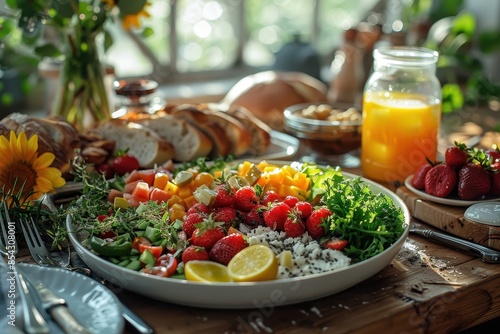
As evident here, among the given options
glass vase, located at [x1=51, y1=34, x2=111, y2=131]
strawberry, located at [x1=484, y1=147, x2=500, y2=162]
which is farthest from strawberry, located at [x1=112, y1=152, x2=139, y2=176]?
strawberry, located at [x1=484, y1=147, x2=500, y2=162]

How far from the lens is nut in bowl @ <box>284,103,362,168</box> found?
1.89 metres

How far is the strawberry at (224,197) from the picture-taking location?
128cm

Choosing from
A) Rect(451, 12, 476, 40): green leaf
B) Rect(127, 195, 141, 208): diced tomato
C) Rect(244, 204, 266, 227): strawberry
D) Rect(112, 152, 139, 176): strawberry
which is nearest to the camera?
Rect(244, 204, 266, 227): strawberry

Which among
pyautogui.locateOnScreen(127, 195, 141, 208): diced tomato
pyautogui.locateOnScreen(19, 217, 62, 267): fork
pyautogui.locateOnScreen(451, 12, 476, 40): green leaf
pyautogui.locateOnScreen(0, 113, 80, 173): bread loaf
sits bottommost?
pyautogui.locateOnScreen(19, 217, 62, 267): fork

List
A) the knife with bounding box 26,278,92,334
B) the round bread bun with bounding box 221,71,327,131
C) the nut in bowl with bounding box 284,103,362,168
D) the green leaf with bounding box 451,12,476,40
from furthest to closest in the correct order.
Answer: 1. the green leaf with bounding box 451,12,476,40
2. the round bread bun with bounding box 221,71,327,131
3. the nut in bowl with bounding box 284,103,362,168
4. the knife with bounding box 26,278,92,334

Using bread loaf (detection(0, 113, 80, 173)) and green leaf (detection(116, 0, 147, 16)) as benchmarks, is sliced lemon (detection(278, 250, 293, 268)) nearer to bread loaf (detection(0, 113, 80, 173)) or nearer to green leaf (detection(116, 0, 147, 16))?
bread loaf (detection(0, 113, 80, 173))

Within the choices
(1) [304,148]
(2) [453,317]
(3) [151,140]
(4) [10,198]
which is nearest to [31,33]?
(3) [151,140]

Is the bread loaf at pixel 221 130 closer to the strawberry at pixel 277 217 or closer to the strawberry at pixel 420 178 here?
the strawberry at pixel 420 178

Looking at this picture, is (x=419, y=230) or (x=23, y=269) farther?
(x=419, y=230)

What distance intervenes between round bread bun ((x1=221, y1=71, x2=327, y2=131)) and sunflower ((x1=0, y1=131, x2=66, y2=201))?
93cm

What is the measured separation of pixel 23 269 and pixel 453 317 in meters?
0.78

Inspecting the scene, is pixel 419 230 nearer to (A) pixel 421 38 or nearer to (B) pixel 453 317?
(B) pixel 453 317

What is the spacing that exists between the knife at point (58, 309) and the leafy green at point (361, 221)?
0.50m

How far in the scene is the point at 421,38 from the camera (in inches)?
Answer: 119
